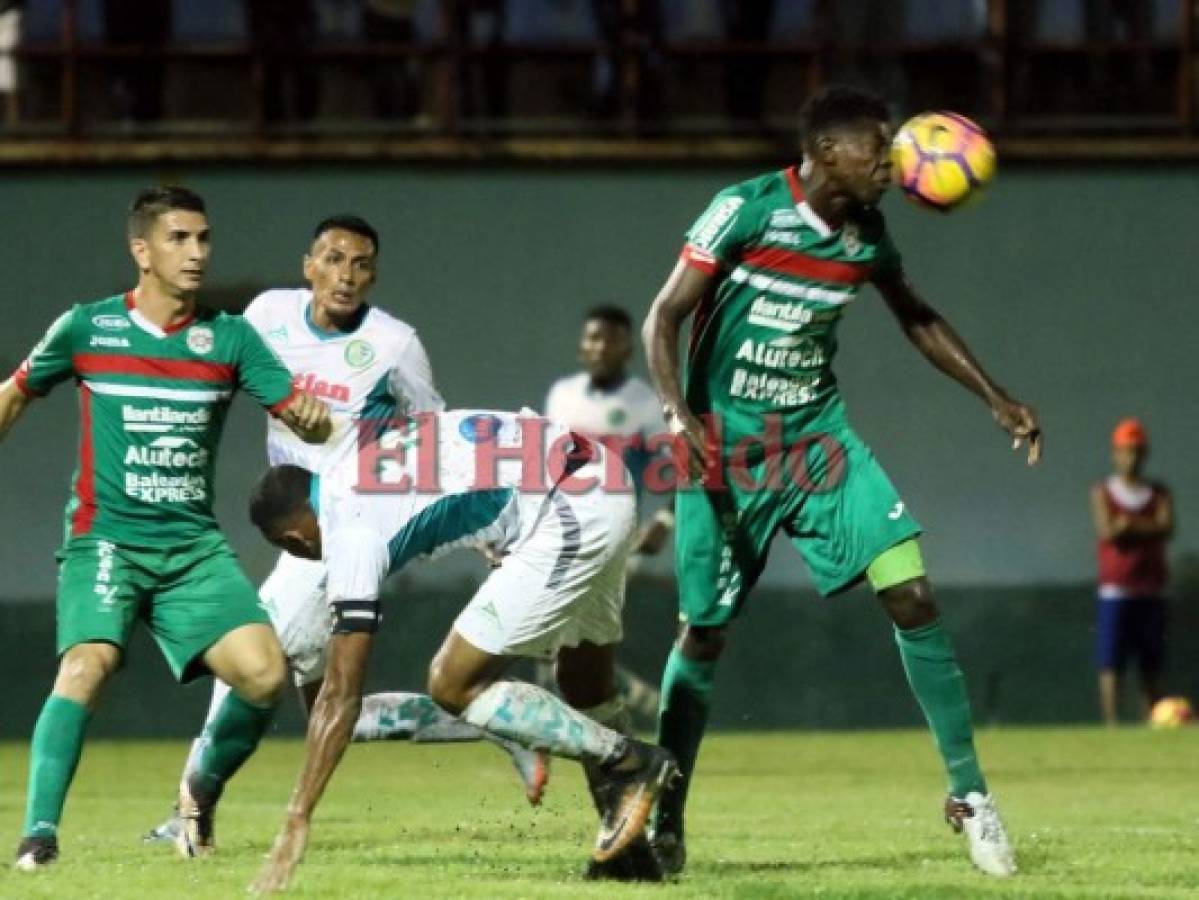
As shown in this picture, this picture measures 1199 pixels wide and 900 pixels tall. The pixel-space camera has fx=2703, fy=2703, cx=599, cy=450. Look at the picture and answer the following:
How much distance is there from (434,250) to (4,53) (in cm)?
319

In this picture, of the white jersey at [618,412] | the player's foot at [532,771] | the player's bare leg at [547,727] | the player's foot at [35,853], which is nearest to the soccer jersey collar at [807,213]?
the player's bare leg at [547,727]

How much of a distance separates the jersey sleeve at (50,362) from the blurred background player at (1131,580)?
10.0 metres

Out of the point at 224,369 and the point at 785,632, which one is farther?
the point at 785,632

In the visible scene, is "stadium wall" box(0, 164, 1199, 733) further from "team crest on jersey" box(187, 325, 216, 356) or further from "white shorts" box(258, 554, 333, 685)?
"team crest on jersey" box(187, 325, 216, 356)

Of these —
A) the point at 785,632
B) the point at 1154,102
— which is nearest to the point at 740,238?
the point at 785,632

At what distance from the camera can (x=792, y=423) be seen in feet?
27.9

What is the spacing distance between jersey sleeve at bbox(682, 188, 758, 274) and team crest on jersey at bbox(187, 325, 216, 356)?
5.14ft

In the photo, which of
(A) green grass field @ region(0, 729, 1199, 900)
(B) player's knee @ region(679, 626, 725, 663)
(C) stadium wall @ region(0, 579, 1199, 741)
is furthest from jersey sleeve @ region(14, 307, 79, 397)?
(C) stadium wall @ region(0, 579, 1199, 741)

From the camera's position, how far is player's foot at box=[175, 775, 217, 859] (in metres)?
8.95

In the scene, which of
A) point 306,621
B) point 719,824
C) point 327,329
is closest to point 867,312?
point 719,824

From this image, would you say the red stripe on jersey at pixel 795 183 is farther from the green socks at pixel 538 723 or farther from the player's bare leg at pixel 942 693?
the green socks at pixel 538 723

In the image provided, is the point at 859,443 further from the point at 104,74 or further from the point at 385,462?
the point at 104,74

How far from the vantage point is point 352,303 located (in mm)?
9906

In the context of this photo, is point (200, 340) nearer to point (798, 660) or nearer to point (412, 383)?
point (412, 383)
